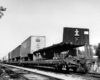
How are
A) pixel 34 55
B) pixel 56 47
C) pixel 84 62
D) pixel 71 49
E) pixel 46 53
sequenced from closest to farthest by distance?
1. pixel 84 62
2. pixel 71 49
3. pixel 56 47
4. pixel 46 53
5. pixel 34 55

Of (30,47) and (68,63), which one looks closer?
(68,63)

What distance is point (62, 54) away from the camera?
1427 centimetres

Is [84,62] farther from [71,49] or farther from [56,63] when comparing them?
[56,63]

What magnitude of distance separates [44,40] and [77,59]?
11020 mm

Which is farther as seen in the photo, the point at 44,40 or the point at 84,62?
the point at 44,40

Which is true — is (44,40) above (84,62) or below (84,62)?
above

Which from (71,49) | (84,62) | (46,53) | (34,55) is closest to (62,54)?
(71,49)

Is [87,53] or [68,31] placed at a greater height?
[68,31]

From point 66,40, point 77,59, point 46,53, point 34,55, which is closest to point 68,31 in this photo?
point 66,40

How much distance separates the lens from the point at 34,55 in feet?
73.5

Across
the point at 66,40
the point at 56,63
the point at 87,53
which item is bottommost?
the point at 56,63

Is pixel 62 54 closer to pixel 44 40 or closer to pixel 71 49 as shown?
pixel 71 49

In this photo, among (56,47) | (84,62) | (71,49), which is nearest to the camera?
(84,62)

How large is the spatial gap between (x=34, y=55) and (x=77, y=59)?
10.4 m
